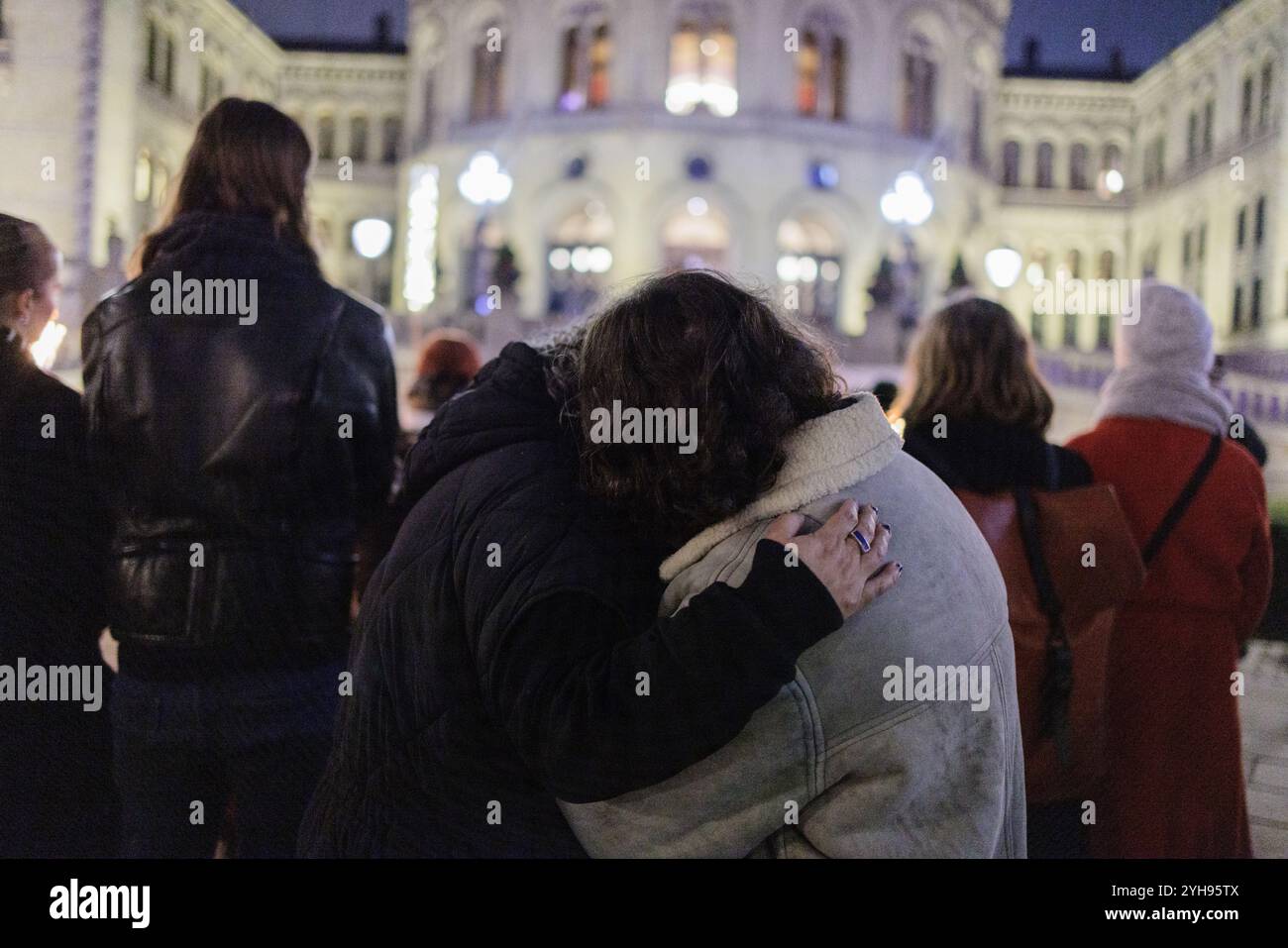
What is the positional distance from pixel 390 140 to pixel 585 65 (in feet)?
Result: 32.2

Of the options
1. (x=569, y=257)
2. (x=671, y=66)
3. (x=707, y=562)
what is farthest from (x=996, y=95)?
(x=707, y=562)

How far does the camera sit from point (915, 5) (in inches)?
1196

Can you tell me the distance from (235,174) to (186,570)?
98 centimetres

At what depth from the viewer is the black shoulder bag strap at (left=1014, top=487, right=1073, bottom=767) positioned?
2.91 metres

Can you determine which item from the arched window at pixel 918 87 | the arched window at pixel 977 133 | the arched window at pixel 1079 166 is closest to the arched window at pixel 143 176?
the arched window at pixel 918 87

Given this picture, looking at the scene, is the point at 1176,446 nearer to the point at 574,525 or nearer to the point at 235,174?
the point at 574,525

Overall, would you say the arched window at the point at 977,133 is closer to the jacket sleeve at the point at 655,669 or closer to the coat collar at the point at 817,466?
the coat collar at the point at 817,466

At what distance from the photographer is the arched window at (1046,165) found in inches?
1479

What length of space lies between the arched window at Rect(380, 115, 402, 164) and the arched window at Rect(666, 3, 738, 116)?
1133 centimetres

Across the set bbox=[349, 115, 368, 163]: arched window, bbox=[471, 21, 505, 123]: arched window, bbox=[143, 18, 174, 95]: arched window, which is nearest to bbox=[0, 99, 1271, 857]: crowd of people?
bbox=[143, 18, 174, 95]: arched window

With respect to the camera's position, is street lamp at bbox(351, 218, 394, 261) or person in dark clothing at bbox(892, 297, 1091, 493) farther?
street lamp at bbox(351, 218, 394, 261)

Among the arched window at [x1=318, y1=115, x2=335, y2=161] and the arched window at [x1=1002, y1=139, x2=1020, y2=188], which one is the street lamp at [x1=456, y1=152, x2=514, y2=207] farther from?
the arched window at [x1=1002, y1=139, x2=1020, y2=188]

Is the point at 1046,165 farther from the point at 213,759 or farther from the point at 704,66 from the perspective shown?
the point at 213,759

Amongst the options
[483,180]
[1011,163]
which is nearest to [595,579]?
[483,180]
